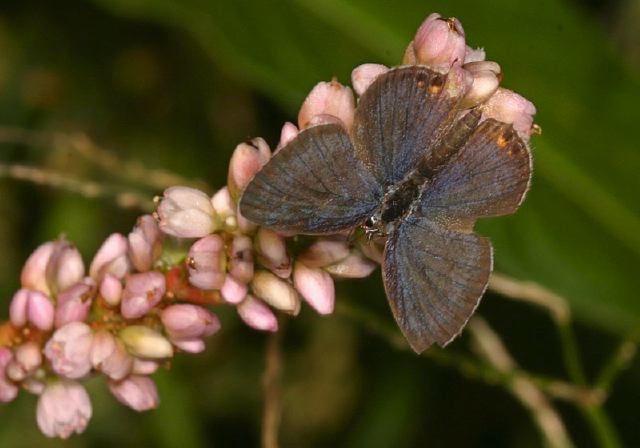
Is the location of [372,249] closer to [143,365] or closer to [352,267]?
[352,267]

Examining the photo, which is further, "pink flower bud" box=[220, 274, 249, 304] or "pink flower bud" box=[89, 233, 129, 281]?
"pink flower bud" box=[89, 233, 129, 281]

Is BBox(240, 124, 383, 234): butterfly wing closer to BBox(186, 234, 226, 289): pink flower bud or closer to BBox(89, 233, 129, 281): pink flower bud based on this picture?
BBox(186, 234, 226, 289): pink flower bud

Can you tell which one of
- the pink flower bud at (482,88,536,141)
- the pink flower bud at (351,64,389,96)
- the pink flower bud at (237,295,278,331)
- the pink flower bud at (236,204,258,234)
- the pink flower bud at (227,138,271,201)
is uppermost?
the pink flower bud at (482,88,536,141)

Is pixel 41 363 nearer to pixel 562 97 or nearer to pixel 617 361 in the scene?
pixel 617 361

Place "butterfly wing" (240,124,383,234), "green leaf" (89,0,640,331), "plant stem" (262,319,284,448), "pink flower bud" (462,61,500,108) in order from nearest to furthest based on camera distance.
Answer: "butterfly wing" (240,124,383,234) → "pink flower bud" (462,61,500,108) → "plant stem" (262,319,284,448) → "green leaf" (89,0,640,331)

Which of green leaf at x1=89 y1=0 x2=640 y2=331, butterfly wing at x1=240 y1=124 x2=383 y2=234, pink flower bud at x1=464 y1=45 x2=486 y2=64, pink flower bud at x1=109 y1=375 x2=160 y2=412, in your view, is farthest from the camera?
green leaf at x1=89 y1=0 x2=640 y2=331

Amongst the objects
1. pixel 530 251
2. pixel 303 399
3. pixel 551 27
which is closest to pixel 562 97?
pixel 551 27

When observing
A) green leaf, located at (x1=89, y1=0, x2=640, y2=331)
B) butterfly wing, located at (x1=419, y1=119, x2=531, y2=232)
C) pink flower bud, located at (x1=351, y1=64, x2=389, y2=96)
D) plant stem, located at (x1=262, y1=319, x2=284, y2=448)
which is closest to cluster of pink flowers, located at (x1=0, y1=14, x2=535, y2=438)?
pink flower bud, located at (x1=351, y1=64, x2=389, y2=96)
